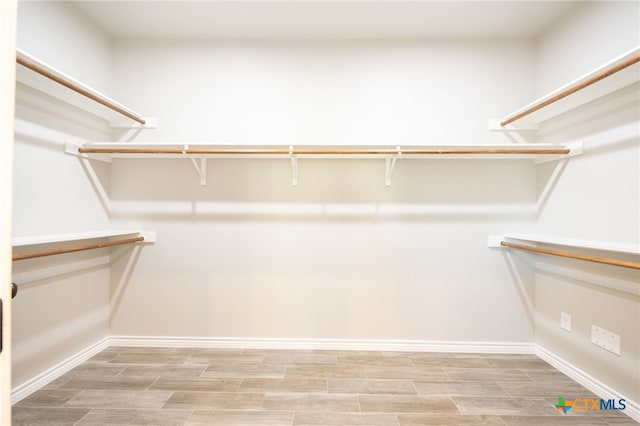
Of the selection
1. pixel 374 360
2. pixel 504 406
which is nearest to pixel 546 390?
pixel 504 406

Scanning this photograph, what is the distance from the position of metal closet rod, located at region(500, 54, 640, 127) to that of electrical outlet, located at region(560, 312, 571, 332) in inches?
53.5

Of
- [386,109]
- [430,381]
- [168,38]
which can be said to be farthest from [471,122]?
[168,38]

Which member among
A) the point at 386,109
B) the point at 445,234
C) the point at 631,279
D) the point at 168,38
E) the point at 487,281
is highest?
the point at 168,38

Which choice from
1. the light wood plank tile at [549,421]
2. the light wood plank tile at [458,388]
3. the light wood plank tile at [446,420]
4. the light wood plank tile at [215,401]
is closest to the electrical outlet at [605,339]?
the light wood plank tile at [549,421]

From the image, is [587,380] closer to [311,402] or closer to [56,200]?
[311,402]

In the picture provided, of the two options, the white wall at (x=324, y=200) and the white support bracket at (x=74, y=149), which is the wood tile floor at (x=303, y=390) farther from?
the white support bracket at (x=74, y=149)

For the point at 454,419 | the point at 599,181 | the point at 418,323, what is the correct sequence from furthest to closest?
1. the point at 418,323
2. the point at 599,181
3. the point at 454,419

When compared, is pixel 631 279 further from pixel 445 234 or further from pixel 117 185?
pixel 117 185

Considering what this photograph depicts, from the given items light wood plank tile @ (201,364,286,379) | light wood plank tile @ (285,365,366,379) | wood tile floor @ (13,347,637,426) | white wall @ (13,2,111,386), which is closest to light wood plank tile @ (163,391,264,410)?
wood tile floor @ (13,347,637,426)

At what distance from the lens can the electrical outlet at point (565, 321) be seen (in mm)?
2137

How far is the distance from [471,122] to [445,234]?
87 cm

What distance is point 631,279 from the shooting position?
1.72 m

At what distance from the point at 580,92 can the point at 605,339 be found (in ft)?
4.69

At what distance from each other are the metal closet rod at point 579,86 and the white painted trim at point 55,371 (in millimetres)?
3373
